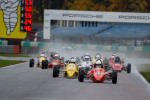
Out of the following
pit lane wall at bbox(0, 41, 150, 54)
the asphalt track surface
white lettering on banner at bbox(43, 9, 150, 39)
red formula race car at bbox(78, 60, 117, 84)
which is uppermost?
white lettering on banner at bbox(43, 9, 150, 39)

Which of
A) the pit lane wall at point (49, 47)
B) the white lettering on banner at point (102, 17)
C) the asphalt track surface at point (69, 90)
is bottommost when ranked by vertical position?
the asphalt track surface at point (69, 90)

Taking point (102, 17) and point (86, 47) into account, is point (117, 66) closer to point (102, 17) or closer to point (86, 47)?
point (86, 47)

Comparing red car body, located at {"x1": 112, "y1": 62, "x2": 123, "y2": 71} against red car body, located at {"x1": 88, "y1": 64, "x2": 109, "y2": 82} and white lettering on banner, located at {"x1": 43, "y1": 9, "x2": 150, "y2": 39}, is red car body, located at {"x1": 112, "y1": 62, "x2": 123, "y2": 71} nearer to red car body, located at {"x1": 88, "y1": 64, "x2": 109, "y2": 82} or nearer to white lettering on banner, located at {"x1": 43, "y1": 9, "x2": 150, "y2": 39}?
red car body, located at {"x1": 88, "y1": 64, "x2": 109, "y2": 82}

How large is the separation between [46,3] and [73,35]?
117 feet

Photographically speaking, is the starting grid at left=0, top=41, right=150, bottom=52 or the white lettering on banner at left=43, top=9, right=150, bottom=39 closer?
the starting grid at left=0, top=41, right=150, bottom=52

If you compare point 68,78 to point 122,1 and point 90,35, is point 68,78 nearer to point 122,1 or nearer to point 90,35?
point 90,35

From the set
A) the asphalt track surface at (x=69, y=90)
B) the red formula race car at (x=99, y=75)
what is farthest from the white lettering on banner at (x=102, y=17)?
the red formula race car at (x=99, y=75)

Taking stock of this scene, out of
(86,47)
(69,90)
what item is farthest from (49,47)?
(69,90)

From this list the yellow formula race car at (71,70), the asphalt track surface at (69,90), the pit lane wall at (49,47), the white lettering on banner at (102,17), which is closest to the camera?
the asphalt track surface at (69,90)

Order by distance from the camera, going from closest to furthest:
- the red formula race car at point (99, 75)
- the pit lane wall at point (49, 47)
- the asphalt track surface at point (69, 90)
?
the asphalt track surface at point (69, 90)
the red formula race car at point (99, 75)
the pit lane wall at point (49, 47)

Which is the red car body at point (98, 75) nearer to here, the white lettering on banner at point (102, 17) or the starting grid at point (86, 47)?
the starting grid at point (86, 47)

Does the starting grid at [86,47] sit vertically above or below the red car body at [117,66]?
above

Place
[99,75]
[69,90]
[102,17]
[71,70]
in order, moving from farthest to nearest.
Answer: [102,17] → [71,70] → [99,75] → [69,90]

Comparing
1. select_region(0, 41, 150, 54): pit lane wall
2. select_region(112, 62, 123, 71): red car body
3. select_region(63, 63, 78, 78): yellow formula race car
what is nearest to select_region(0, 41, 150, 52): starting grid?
select_region(0, 41, 150, 54): pit lane wall
